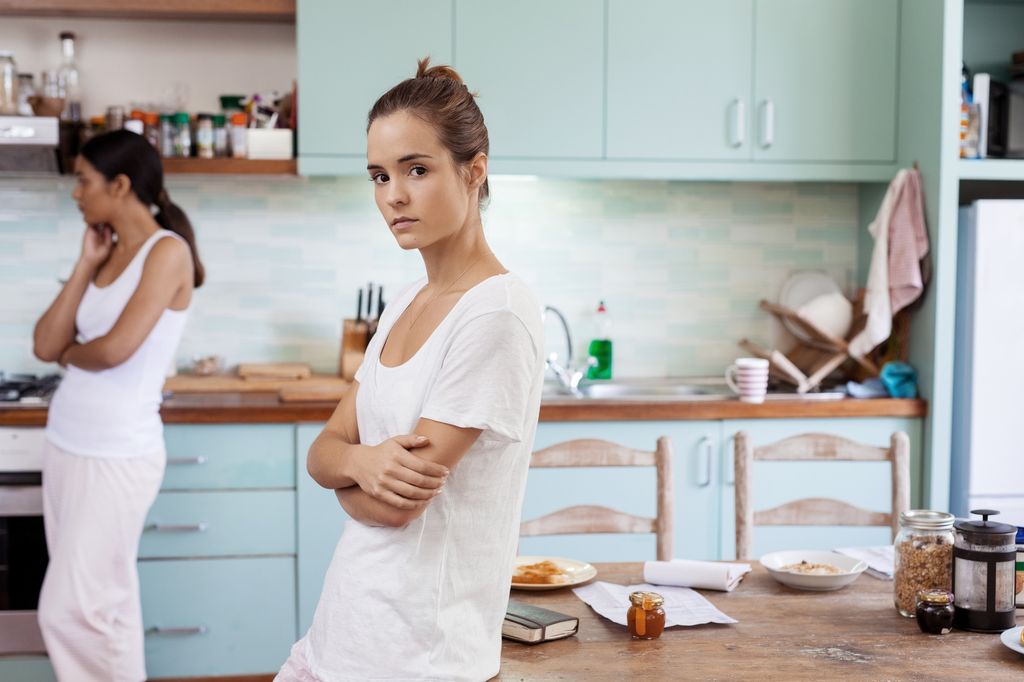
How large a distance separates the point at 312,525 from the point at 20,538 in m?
0.82

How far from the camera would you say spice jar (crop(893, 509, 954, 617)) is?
1.70 metres

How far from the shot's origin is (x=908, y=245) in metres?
3.48

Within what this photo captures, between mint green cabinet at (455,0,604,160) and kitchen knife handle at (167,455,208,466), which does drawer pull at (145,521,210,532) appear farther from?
mint green cabinet at (455,0,604,160)

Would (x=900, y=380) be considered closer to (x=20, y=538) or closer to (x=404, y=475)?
(x=404, y=475)

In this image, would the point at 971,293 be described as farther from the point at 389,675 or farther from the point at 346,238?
the point at 389,675

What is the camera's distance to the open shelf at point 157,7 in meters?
3.40

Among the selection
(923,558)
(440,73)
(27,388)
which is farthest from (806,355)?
(440,73)

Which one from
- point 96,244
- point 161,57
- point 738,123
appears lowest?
point 96,244

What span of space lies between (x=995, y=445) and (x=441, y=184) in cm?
259

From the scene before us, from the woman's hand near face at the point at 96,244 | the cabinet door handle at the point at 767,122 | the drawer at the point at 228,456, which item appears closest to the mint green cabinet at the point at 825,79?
the cabinet door handle at the point at 767,122

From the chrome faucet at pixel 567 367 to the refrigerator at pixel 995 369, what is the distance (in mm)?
1231

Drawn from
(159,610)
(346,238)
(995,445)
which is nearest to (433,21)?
(346,238)

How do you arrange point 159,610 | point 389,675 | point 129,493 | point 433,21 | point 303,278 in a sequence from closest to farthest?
point 389,675 < point 129,493 < point 159,610 < point 433,21 < point 303,278

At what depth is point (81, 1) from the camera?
339 centimetres
